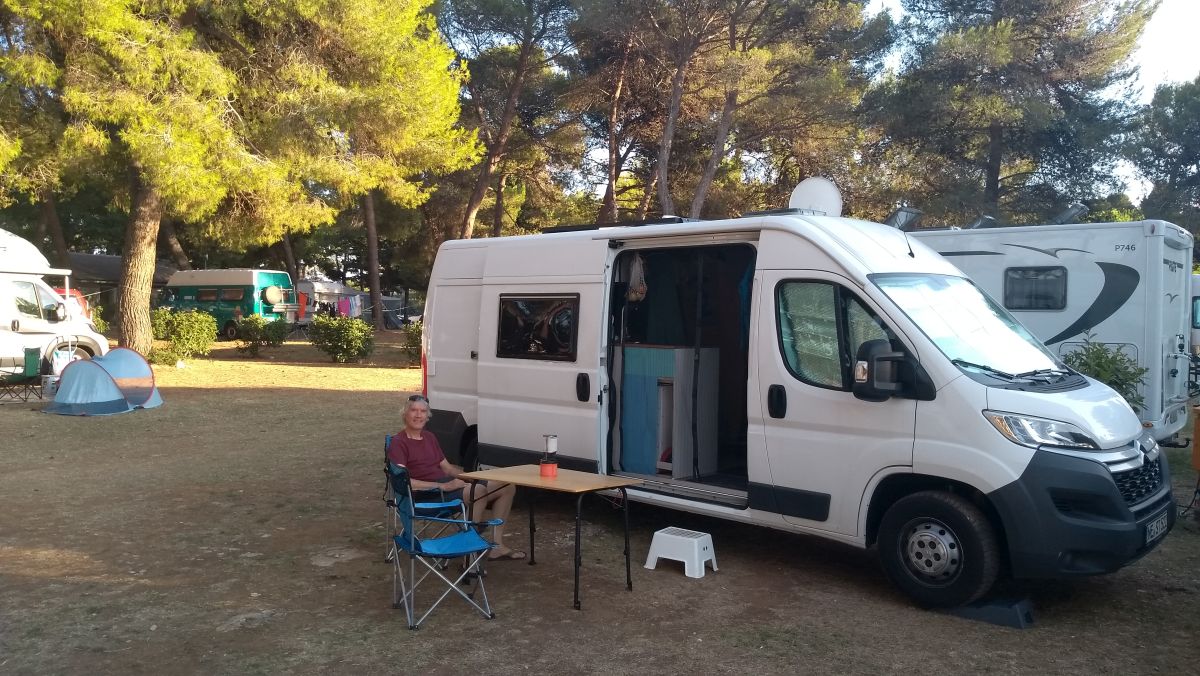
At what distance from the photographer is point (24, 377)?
1423 cm

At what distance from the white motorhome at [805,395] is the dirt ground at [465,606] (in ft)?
1.39

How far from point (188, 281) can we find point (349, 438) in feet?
75.7

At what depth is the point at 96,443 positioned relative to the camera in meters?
10.5

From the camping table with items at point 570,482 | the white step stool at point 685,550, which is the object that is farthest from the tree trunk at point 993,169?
the camping table with items at point 570,482

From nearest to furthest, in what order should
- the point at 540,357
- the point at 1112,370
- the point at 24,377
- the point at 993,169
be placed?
1. the point at 540,357
2. the point at 1112,370
3. the point at 24,377
4. the point at 993,169

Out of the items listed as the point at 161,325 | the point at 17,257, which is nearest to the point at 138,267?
the point at 17,257

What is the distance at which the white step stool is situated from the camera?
5.65 meters

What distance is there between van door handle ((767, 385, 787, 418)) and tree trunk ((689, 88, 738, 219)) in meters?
16.7

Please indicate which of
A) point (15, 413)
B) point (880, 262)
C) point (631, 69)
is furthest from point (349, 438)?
point (631, 69)

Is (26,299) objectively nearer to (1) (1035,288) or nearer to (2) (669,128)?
(2) (669,128)

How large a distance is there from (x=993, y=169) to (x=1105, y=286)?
1539 centimetres

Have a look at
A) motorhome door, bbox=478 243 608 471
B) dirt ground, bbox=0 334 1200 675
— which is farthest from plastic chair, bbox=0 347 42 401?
motorhome door, bbox=478 243 608 471

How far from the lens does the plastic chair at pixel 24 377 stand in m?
13.9

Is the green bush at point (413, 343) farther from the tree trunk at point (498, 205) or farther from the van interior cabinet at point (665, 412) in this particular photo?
the van interior cabinet at point (665, 412)
